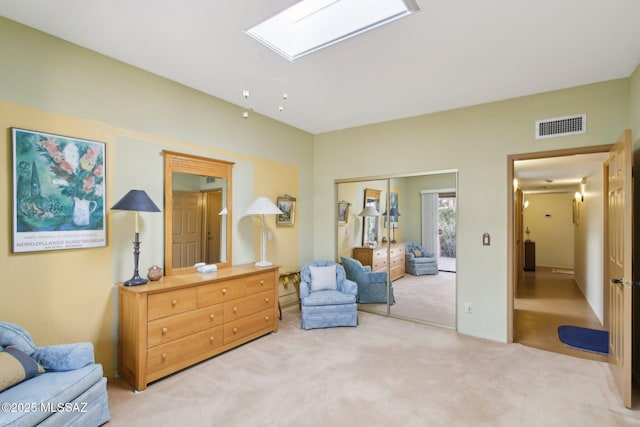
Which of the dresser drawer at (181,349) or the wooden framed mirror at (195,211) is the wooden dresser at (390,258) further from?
the dresser drawer at (181,349)

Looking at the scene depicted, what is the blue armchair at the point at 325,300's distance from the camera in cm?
388

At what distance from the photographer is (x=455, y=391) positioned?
2.53m

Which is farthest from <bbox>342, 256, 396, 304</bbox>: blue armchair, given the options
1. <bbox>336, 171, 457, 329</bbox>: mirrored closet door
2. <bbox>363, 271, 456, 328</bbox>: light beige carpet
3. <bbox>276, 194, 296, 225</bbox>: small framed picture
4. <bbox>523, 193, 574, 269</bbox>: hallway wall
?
<bbox>523, 193, 574, 269</bbox>: hallway wall

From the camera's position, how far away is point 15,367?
5.82ft

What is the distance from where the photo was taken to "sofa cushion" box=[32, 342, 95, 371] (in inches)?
79.0

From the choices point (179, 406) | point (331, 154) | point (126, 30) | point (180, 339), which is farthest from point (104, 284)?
point (331, 154)

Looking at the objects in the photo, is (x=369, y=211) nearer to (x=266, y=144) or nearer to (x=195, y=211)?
(x=266, y=144)

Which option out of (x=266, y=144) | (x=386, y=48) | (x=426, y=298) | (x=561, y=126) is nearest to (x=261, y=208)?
(x=266, y=144)

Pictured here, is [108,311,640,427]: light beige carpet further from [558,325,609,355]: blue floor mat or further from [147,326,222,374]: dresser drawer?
[558,325,609,355]: blue floor mat

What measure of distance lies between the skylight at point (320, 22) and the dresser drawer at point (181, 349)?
2686 millimetres

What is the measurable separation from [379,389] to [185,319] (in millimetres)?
1825

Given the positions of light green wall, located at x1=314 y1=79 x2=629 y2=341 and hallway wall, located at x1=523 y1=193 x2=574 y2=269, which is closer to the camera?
light green wall, located at x1=314 y1=79 x2=629 y2=341

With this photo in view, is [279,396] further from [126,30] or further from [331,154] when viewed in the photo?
[331,154]

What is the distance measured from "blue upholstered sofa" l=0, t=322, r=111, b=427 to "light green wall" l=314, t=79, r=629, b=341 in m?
3.76
